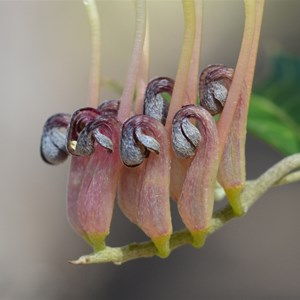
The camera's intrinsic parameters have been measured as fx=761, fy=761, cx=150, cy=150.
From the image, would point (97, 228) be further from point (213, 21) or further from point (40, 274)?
point (213, 21)

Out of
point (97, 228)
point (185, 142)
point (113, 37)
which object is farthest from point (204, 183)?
point (113, 37)

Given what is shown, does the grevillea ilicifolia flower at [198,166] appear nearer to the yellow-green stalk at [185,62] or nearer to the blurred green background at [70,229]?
the yellow-green stalk at [185,62]

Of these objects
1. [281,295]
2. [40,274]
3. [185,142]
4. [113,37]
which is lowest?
[281,295]

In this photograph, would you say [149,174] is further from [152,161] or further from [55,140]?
[55,140]

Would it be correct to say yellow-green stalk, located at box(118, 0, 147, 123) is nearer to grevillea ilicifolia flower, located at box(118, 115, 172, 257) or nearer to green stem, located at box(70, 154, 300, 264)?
grevillea ilicifolia flower, located at box(118, 115, 172, 257)

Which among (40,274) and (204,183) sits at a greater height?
(204,183)
